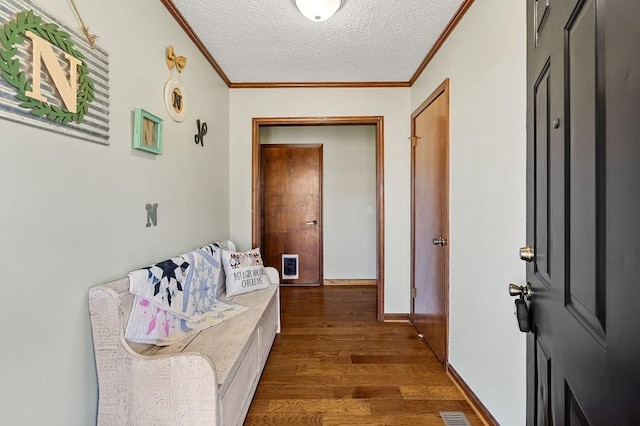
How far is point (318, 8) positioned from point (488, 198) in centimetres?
139

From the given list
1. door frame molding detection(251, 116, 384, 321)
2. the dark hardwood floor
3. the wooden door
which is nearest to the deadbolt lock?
the wooden door

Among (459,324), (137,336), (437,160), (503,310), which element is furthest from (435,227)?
(137,336)

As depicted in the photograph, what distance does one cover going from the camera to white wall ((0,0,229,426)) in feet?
3.00

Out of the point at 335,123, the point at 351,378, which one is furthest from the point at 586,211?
the point at 335,123

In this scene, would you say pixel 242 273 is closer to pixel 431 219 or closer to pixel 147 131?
pixel 147 131

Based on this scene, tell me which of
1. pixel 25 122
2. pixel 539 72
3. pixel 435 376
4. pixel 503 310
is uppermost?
pixel 539 72

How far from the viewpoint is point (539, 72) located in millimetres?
839

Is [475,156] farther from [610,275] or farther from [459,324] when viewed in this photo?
[610,275]

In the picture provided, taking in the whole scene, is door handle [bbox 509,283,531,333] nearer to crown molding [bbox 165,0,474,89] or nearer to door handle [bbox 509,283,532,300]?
door handle [bbox 509,283,532,300]

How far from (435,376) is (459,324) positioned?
42cm

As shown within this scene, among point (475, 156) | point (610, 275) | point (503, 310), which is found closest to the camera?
point (610, 275)

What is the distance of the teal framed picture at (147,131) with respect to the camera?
1.47 metres

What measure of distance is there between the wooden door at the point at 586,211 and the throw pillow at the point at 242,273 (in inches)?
74.6

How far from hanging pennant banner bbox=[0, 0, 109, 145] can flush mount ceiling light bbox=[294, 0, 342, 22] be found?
1040mm
